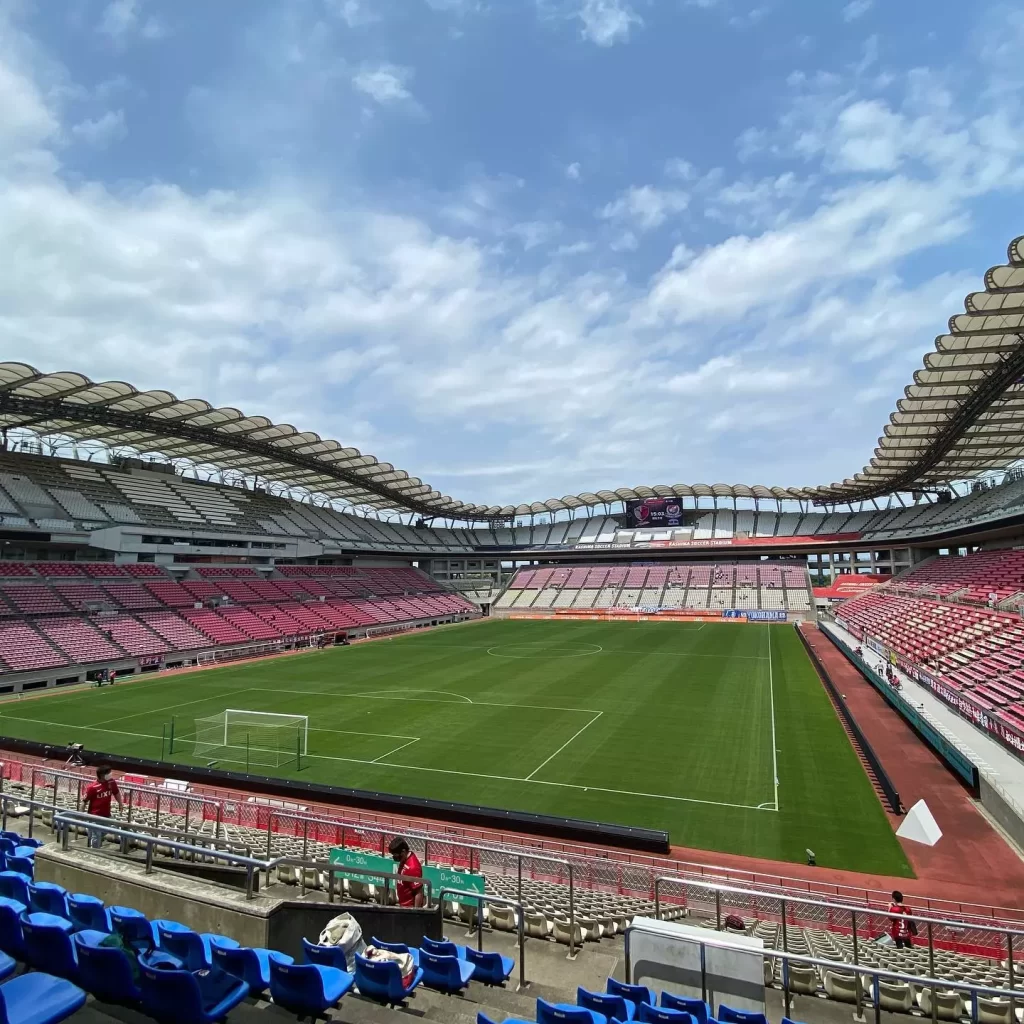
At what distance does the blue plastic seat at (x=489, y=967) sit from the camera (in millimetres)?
6047

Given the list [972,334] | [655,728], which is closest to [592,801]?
[655,728]

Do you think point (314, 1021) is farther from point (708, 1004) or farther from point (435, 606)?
point (435, 606)

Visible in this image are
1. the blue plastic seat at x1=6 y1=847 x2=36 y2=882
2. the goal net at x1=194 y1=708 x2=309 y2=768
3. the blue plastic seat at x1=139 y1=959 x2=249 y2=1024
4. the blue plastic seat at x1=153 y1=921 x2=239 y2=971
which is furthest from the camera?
the goal net at x1=194 y1=708 x2=309 y2=768

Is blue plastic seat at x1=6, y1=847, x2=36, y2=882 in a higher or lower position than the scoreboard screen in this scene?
lower

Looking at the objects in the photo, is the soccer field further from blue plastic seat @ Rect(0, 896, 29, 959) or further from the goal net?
blue plastic seat @ Rect(0, 896, 29, 959)

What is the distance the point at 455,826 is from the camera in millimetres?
14430

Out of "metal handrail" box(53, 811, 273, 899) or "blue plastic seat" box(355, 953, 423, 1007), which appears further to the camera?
"metal handrail" box(53, 811, 273, 899)

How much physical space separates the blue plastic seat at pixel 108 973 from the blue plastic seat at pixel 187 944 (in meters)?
0.47

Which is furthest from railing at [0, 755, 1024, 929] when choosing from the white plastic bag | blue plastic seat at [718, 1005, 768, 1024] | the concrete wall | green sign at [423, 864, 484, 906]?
blue plastic seat at [718, 1005, 768, 1024]

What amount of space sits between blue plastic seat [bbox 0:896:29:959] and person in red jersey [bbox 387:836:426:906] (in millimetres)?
3274

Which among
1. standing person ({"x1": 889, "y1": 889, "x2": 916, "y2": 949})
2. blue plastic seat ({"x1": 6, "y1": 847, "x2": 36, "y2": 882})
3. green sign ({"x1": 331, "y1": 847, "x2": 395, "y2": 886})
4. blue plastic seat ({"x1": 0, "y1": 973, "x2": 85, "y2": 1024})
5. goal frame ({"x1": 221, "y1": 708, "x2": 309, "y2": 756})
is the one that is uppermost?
blue plastic seat ({"x1": 0, "y1": 973, "x2": 85, "y2": 1024})

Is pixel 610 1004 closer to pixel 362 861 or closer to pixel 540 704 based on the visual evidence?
pixel 362 861

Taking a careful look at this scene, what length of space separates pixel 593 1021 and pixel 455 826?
35.9ft

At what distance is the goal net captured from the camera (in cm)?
2000
